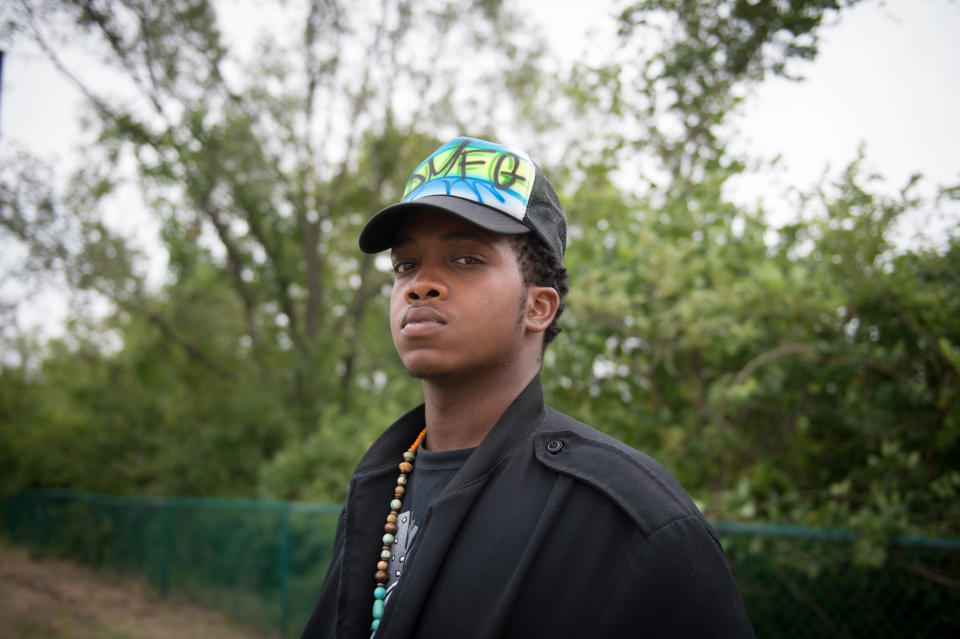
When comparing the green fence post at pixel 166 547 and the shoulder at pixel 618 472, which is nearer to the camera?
the shoulder at pixel 618 472

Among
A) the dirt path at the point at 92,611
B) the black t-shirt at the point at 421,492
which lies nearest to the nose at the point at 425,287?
the black t-shirt at the point at 421,492

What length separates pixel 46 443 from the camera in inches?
618

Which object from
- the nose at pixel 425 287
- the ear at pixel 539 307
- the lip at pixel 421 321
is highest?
the ear at pixel 539 307

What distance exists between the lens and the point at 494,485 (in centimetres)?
145

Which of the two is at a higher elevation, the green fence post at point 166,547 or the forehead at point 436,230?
the forehead at point 436,230

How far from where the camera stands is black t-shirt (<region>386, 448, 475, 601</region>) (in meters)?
1.68

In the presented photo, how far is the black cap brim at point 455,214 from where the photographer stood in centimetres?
155

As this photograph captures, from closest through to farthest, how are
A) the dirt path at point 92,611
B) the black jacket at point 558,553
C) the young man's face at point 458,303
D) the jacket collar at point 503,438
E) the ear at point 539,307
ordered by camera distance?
the black jacket at point 558,553
the jacket collar at point 503,438
the young man's face at point 458,303
the ear at point 539,307
the dirt path at point 92,611

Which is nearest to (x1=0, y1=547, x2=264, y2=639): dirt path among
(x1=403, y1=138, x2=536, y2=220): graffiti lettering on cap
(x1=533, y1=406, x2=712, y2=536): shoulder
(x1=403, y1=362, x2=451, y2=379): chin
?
(x1=403, y1=362, x2=451, y2=379): chin

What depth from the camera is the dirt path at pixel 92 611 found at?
784 centimetres

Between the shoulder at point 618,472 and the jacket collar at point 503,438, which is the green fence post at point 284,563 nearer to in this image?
the jacket collar at point 503,438

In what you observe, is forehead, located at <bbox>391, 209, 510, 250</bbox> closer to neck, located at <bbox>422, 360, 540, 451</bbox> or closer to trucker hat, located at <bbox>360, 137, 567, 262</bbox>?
trucker hat, located at <bbox>360, 137, 567, 262</bbox>

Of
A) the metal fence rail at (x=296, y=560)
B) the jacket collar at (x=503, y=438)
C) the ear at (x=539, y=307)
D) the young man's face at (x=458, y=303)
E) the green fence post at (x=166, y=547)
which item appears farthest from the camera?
the green fence post at (x=166, y=547)

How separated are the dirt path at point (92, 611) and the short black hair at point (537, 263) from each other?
250 inches
